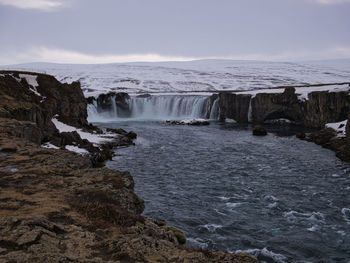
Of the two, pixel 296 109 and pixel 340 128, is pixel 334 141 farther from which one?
pixel 296 109

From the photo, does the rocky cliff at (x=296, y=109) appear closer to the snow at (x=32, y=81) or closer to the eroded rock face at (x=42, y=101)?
the eroded rock face at (x=42, y=101)

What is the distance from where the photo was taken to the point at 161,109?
84.8m

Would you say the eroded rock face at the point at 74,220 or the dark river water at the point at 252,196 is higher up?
the eroded rock face at the point at 74,220

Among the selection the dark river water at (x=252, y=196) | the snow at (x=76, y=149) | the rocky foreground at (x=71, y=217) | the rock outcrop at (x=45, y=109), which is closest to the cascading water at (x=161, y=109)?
the rock outcrop at (x=45, y=109)

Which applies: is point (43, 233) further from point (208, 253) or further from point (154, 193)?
point (154, 193)

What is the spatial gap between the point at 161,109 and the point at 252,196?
64.9 metres

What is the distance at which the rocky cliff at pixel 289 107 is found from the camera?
5478 cm

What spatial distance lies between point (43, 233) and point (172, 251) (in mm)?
3001

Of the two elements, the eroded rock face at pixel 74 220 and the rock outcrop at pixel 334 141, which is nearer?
the eroded rock face at pixel 74 220

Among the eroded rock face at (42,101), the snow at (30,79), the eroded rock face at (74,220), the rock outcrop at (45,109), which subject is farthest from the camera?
the snow at (30,79)

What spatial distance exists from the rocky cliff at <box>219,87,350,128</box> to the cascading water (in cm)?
495

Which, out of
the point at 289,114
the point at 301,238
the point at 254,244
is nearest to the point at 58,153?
the point at 254,244

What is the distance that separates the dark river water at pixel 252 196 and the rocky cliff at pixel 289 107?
19373 mm

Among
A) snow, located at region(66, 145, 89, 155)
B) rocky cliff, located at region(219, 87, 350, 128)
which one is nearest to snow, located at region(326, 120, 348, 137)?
rocky cliff, located at region(219, 87, 350, 128)
